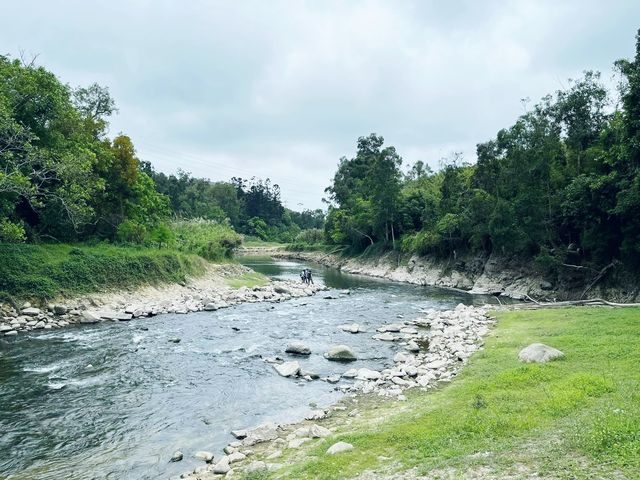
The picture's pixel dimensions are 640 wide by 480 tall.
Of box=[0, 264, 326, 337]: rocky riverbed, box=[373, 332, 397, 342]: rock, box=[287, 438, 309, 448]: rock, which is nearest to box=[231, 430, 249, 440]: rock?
box=[287, 438, 309, 448]: rock

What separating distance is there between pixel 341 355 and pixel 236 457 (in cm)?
912

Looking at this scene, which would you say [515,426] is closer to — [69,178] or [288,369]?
[288,369]

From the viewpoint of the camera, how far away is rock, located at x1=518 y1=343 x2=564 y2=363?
1318 centimetres

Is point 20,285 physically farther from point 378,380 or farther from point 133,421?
point 378,380

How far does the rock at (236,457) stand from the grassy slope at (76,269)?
2048 cm

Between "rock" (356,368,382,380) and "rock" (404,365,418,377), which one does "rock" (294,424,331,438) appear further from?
"rock" (404,365,418,377)

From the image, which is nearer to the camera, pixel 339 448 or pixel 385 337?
pixel 339 448

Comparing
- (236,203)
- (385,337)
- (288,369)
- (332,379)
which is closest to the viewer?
(332,379)

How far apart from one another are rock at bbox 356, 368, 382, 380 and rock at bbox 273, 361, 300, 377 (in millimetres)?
2261

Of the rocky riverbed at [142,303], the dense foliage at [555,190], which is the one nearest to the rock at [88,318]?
the rocky riverbed at [142,303]

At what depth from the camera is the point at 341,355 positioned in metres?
18.1

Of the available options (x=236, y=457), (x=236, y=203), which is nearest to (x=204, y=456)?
(x=236, y=457)

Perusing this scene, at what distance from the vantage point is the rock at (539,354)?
13.2 metres

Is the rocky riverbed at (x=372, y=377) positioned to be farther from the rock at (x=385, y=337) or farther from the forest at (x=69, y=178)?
the forest at (x=69, y=178)
